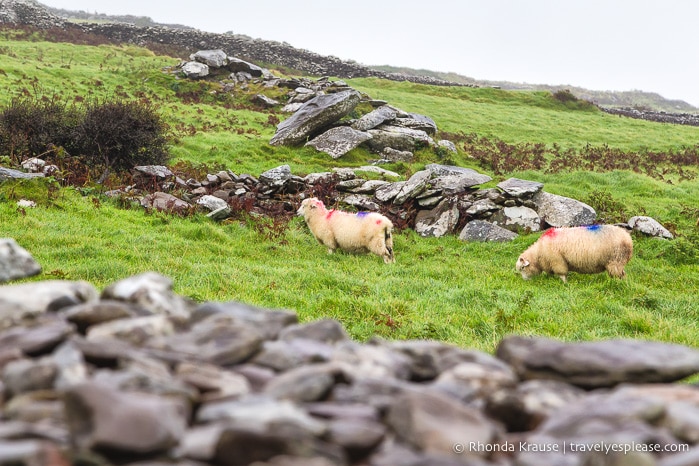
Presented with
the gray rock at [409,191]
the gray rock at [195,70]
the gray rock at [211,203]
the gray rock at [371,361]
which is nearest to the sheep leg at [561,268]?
the gray rock at [409,191]

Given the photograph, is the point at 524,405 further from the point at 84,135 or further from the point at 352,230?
the point at 84,135

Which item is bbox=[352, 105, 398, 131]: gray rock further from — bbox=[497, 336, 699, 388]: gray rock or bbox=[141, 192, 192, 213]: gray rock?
bbox=[497, 336, 699, 388]: gray rock

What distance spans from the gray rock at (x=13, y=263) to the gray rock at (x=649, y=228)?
14.8 metres

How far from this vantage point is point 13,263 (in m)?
5.44

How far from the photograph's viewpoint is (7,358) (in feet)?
9.29

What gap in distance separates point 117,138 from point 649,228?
A: 1733cm

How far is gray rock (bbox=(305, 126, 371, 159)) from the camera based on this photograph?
23156mm

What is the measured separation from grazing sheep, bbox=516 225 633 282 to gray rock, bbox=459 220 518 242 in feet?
9.65

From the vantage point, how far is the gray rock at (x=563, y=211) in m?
15.1

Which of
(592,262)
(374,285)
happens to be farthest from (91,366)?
(592,262)

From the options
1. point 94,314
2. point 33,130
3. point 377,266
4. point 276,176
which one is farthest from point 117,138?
point 94,314

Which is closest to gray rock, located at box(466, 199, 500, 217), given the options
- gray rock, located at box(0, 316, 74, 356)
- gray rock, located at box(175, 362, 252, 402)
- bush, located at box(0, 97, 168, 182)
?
bush, located at box(0, 97, 168, 182)

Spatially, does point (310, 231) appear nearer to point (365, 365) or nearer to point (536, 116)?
point (365, 365)

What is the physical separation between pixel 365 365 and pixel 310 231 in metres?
11.7
